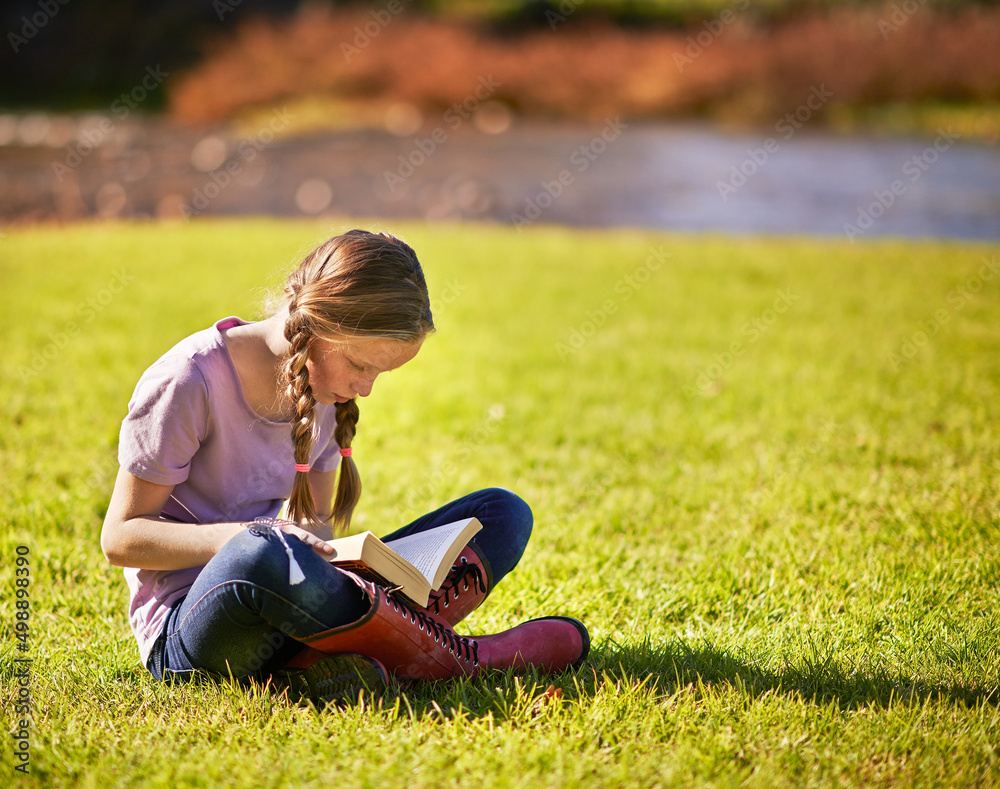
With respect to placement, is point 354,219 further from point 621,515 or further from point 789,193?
point 621,515

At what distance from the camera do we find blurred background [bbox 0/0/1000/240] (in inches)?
496

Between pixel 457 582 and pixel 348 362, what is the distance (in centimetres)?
72

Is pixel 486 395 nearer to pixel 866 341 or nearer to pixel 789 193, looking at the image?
pixel 866 341

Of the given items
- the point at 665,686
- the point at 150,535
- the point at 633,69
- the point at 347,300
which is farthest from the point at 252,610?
the point at 633,69

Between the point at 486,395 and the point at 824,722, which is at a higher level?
the point at 486,395

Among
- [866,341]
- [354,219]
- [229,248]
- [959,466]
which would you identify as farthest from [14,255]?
[959,466]

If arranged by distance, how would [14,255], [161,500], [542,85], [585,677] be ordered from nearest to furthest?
[161,500] → [585,677] → [14,255] → [542,85]

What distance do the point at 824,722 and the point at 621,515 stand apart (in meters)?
1.46

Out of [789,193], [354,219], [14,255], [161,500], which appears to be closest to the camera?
[161,500]

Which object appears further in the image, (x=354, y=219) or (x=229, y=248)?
(x=354, y=219)

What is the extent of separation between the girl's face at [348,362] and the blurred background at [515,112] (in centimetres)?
949

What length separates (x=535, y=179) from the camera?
1441cm

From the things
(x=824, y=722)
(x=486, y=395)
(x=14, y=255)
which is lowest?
(x=824, y=722)

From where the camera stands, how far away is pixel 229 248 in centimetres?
841
